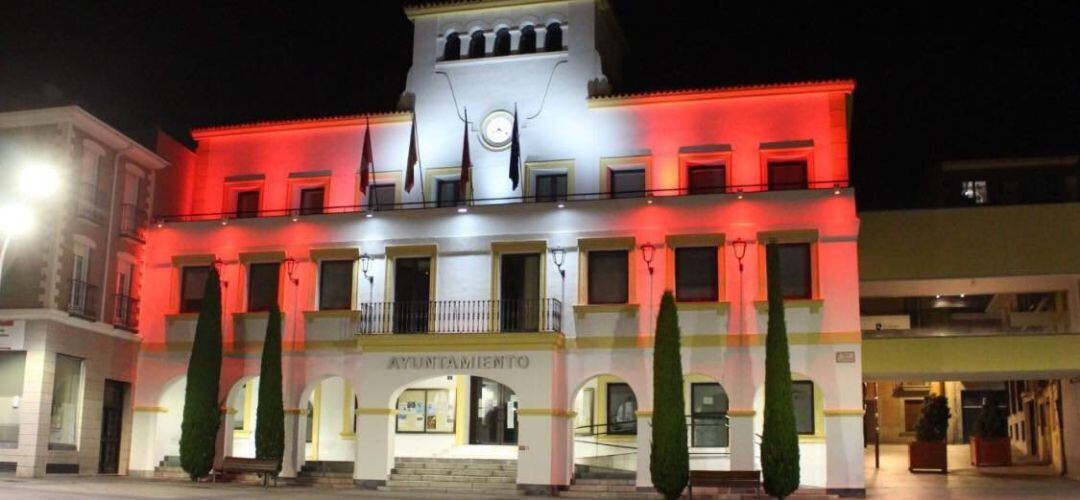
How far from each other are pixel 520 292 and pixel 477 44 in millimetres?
7573

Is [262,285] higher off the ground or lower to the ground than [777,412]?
higher

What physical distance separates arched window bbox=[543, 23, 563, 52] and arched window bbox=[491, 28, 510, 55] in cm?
116

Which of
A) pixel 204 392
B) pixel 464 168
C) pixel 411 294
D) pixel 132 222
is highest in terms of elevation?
pixel 464 168

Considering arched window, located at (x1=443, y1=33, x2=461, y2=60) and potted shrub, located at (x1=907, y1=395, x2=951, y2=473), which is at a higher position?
arched window, located at (x1=443, y1=33, x2=461, y2=60)

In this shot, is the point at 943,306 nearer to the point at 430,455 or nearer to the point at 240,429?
the point at 430,455

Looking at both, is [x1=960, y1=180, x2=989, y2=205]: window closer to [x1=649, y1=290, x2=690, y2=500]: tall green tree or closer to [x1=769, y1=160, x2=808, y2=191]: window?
[x1=769, y1=160, x2=808, y2=191]: window

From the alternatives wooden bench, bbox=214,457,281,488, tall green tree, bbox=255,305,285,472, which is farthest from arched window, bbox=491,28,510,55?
wooden bench, bbox=214,457,281,488

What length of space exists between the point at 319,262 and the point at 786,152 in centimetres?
1285

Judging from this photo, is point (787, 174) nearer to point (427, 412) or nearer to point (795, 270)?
point (795, 270)

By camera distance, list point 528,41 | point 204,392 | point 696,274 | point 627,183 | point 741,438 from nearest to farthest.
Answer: point 741,438
point 696,274
point 204,392
point 627,183
point 528,41

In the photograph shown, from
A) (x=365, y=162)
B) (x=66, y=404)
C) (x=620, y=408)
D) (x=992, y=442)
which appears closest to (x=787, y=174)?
(x=620, y=408)

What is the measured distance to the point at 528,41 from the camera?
3186cm

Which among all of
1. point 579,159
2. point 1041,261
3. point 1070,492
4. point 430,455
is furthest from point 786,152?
point 430,455

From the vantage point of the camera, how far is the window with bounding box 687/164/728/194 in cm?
2968
